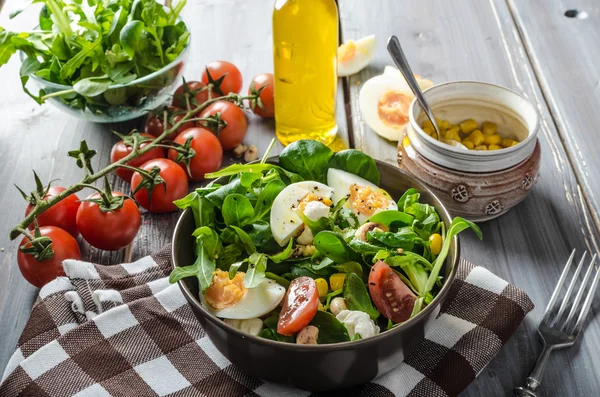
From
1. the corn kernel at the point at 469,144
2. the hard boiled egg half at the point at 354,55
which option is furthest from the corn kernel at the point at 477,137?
the hard boiled egg half at the point at 354,55

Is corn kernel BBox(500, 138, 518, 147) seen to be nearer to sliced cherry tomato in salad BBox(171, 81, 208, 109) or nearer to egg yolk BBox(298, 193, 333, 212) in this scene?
egg yolk BBox(298, 193, 333, 212)

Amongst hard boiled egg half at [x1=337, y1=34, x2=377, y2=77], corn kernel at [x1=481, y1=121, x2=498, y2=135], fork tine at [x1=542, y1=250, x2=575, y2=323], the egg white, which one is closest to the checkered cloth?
fork tine at [x1=542, y1=250, x2=575, y2=323]

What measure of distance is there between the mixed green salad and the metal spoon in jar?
27cm

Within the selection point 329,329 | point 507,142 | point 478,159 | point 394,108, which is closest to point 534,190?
point 507,142

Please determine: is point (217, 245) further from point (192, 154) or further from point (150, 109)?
point (150, 109)

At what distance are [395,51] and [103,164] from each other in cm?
74

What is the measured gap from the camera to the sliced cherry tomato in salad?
1.71 metres

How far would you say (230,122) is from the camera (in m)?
1.66

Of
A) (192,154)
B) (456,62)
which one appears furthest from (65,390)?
(456,62)

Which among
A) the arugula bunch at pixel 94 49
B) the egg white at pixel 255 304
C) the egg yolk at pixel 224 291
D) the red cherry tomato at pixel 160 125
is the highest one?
the arugula bunch at pixel 94 49

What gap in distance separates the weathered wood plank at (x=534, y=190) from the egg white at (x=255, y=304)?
14.6 inches

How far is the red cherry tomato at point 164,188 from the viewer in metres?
1.51

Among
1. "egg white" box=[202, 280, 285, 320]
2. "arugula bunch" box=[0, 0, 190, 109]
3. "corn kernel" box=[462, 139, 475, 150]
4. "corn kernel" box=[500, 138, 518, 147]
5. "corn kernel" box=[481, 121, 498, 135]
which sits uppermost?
"arugula bunch" box=[0, 0, 190, 109]

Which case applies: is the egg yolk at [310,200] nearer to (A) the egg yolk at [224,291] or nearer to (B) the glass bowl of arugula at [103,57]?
(A) the egg yolk at [224,291]
